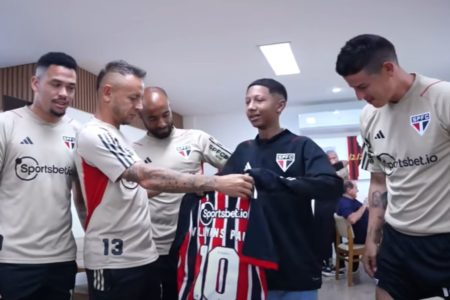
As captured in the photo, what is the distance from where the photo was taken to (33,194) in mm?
1488

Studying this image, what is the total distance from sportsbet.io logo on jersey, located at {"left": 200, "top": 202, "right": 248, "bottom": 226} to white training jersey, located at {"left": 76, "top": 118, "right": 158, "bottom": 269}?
287mm

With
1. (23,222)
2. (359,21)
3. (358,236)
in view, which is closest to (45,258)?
(23,222)

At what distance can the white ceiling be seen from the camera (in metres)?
3.27

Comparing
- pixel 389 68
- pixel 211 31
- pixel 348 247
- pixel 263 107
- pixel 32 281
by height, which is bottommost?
pixel 348 247

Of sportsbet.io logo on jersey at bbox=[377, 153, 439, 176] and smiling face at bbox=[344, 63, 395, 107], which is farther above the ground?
smiling face at bbox=[344, 63, 395, 107]

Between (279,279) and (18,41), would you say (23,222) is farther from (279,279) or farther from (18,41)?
(18,41)

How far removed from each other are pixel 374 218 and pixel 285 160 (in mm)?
516

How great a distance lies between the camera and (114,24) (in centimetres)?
352

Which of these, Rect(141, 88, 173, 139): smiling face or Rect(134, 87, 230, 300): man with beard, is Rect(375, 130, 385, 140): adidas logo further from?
Rect(141, 88, 173, 139): smiling face

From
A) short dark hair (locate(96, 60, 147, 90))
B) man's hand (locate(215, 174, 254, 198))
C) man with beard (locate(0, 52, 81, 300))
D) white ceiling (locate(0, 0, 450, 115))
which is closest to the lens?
man's hand (locate(215, 174, 254, 198))

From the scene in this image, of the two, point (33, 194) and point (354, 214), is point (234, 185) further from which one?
point (354, 214)

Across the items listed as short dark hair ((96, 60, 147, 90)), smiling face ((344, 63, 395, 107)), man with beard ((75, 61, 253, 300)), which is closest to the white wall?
short dark hair ((96, 60, 147, 90))

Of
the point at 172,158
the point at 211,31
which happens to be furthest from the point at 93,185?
the point at 211,31

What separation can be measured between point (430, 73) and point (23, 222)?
6157mm
